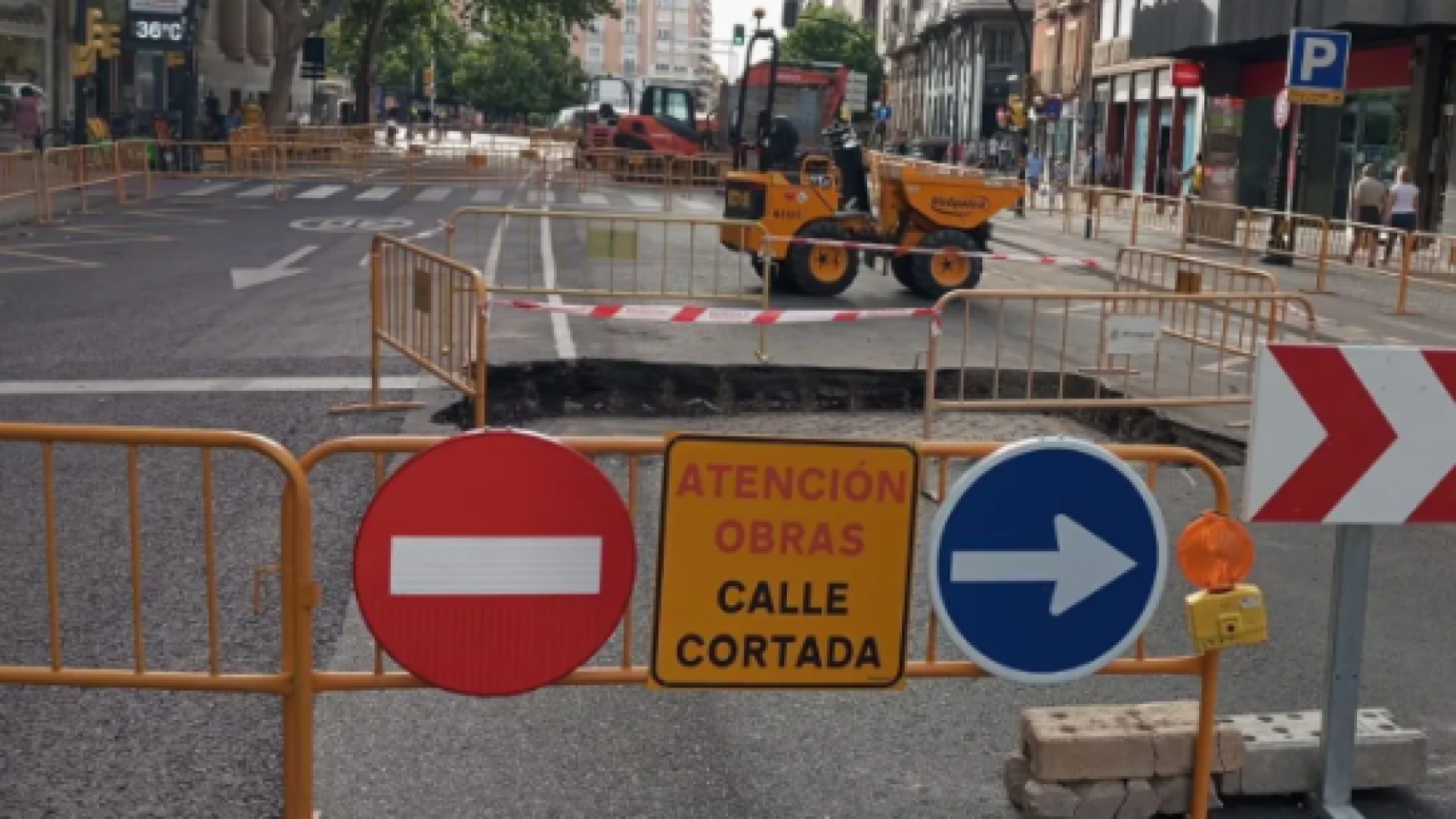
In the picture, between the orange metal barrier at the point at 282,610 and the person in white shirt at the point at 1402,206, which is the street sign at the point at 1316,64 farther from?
the orange metal barrier at the point at 282,610

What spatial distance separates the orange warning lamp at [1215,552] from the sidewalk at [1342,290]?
1162 cm

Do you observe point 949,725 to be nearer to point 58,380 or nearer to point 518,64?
point 58,380

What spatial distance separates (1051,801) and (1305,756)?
849 millimetres

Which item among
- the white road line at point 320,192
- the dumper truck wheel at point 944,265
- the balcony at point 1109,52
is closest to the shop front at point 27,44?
the white road line at point 320,192

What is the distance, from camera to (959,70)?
262 ft

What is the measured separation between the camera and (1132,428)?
1098 centimetres

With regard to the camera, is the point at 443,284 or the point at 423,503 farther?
the point at 443,284

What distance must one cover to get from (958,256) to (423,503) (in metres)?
14.1

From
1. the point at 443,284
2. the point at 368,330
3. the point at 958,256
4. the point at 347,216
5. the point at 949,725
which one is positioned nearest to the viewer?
the point at 949,725

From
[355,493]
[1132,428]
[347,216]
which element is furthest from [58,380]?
[347,216]

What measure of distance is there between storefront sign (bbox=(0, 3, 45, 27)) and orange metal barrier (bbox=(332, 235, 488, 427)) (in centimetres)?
3632

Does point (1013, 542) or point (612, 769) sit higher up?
point (1013, 542)

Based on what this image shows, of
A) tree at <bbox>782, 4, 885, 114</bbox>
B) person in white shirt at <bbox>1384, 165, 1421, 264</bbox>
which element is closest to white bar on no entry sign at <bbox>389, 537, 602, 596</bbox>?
person in white shirt at <bbox>1384, 165, 1421, 264</bbox>

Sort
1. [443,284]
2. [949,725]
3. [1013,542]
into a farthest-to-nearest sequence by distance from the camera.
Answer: [443,284]
[949,725]
[1013,542]
